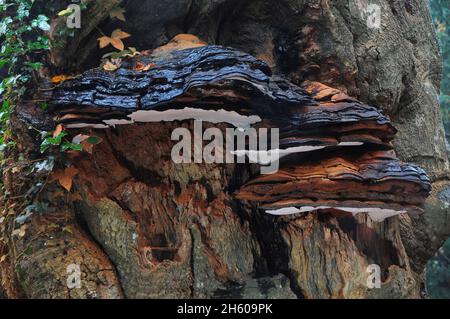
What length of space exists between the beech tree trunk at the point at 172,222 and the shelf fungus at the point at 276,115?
0.39m

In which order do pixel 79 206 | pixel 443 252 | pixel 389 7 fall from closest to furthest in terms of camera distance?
1. pixel 79 206
2. pixel 389 7
3. pixel 443 252

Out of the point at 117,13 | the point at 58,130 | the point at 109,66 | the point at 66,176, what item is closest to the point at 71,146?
the point at 58,130

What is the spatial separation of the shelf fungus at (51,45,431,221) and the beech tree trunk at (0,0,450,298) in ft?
1.29

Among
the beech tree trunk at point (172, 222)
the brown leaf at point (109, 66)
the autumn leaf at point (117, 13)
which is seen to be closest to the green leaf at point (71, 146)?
the beech tree trunk at point (172, 222)

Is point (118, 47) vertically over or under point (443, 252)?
over

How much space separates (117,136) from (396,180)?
1.81m

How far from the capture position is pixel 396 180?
2652mm

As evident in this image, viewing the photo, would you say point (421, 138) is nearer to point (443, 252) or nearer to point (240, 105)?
point (240, 105)

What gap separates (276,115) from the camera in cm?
273

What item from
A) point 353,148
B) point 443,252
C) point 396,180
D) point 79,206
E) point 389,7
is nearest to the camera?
point 396,180

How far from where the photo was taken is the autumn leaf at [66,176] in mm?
2908

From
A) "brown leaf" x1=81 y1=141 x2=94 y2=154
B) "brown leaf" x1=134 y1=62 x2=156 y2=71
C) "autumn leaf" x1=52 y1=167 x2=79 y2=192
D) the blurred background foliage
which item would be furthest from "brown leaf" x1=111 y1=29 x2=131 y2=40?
the blurred background foliage

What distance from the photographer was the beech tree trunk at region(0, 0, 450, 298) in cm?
293
